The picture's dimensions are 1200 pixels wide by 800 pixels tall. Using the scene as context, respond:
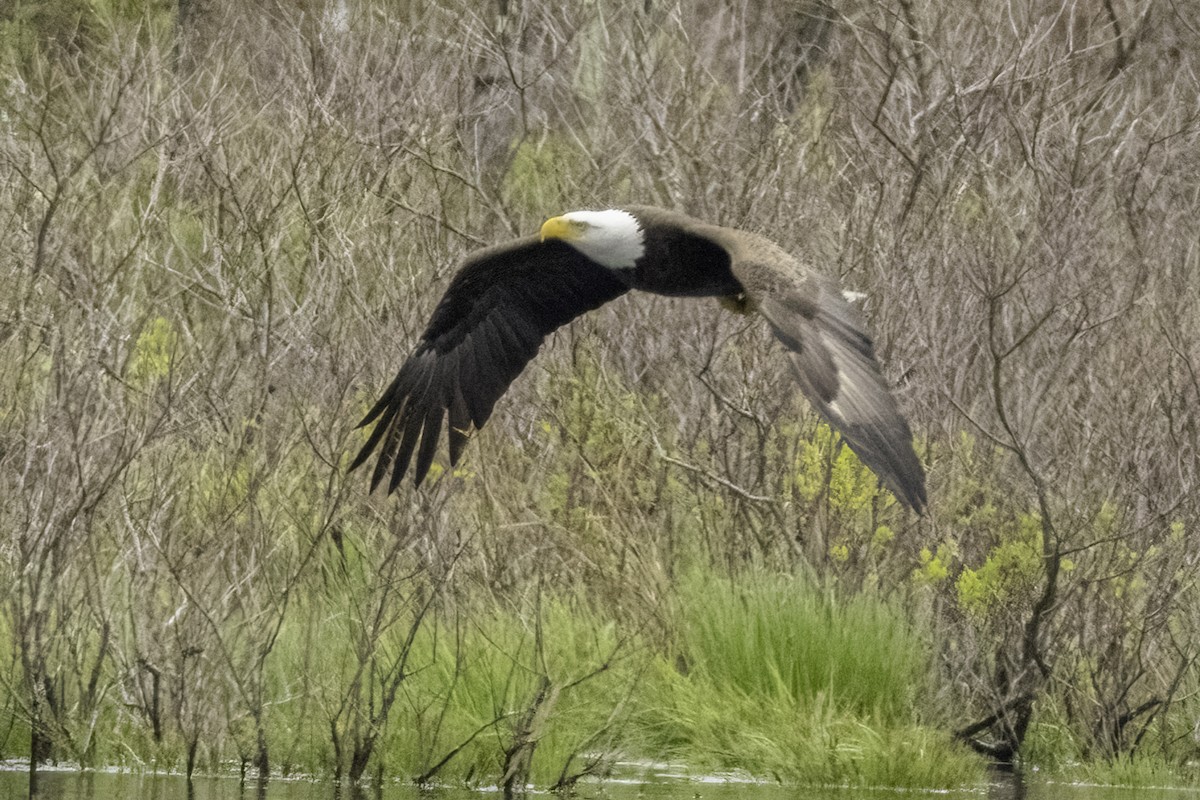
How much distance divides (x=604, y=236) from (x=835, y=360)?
1708 millimetres

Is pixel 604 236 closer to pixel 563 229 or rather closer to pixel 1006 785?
pixel 563 229

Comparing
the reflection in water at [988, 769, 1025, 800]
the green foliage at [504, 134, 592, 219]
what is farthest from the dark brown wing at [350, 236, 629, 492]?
the green foliage at [504, 134, 592, 219]

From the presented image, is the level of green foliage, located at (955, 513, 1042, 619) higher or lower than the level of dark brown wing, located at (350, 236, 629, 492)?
lower

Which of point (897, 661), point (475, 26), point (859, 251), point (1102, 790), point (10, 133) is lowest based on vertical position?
point (1102, 790)

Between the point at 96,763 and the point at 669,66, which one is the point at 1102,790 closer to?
the point at 96,763

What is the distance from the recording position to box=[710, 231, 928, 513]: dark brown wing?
19.0 ft

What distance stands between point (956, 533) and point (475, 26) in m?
5.86

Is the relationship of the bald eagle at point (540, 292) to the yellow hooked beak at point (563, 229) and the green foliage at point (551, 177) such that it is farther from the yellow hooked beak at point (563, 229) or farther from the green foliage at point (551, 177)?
the green foliage at point (551, 177)

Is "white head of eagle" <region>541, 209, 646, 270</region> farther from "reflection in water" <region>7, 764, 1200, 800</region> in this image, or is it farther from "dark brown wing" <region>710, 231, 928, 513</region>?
"reflection in water" <region>7, 764, 1200, 800</region>

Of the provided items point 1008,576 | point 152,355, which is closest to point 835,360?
point 1008,576

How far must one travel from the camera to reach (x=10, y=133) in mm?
10672

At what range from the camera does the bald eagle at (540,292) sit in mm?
6688

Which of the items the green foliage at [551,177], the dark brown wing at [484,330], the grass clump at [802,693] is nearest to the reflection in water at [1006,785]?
the grass clump at [802,693]

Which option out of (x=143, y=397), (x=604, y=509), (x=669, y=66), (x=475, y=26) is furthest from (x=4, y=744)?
(x=475, y=26)
